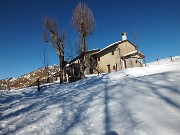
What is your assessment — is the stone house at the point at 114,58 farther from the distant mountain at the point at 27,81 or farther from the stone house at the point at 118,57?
the distant mountain at the point at 27,81

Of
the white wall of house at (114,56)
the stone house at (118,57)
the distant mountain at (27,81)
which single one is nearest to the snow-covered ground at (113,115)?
the distant mountain at (27,81)

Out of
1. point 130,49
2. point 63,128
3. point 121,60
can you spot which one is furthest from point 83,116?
point 130,49

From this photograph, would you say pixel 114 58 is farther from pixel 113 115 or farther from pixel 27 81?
pixel 27 81

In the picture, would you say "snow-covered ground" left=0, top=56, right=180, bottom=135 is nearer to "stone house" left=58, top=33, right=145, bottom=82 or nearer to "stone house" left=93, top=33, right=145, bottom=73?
"stone house" left=58, top=33, right=145, bottom=82

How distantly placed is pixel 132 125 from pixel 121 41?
3481cm

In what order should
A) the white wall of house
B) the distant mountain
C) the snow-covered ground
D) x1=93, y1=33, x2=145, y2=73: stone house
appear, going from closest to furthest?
the snow-covered ground
x1=93, y1=33, x2=145, y2=73: stone house
the white wall of house
the distant mountain

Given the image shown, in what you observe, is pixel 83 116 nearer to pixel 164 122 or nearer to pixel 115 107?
pixel 115 107

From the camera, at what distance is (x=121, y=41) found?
3916 cm

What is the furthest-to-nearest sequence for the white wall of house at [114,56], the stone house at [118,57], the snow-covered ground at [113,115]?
the white wall of house at [114,56] < the stone house at [118,57] < the snow-covered ground at [113,115]

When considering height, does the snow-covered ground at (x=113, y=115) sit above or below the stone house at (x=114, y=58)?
below

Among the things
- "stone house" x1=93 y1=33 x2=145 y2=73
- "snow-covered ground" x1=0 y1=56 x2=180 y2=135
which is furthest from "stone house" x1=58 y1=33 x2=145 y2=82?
"snow-covered ground" x1=0 y1=56 x2=180 y2=135

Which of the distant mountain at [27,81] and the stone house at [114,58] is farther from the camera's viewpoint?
the distant mountain at [27,81]

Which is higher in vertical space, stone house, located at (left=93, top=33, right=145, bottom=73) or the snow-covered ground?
stone house, located at (left=93, top=33, right=145, bottom=73)

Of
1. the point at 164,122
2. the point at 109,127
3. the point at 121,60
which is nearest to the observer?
the point at 164,122
